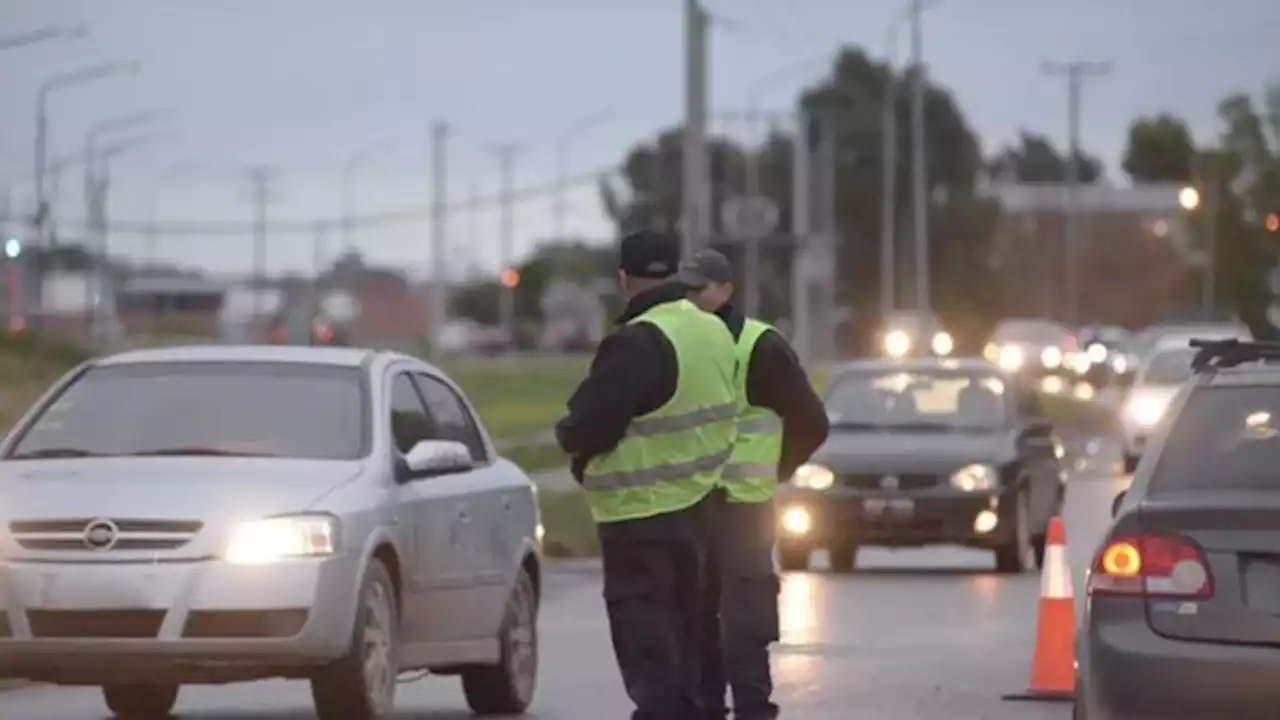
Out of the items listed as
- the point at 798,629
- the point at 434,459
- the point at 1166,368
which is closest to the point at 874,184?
the point at 1166,368

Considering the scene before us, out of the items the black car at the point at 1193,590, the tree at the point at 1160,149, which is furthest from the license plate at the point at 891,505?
the tree at the point at 1160,149

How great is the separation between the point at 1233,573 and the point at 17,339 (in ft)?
223

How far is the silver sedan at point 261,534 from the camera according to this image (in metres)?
12.0

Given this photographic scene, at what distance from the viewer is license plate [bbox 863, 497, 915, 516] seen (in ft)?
75.6

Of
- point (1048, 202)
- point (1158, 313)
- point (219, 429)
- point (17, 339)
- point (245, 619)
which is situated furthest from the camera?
point (1048, 202)

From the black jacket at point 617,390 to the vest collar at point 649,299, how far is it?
15 centimetres

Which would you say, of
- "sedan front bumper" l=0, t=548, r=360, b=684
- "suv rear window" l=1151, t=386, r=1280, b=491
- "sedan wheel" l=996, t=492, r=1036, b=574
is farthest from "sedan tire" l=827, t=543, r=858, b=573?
"suv rear window" l=1151, t=386, r=1280, b=491

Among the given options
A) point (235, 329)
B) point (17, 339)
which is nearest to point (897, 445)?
point (17, 339)

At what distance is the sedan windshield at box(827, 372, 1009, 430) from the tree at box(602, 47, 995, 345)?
85673 mm

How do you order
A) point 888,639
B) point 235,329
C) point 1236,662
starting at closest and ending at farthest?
1. point 1236,662
2. point 888,639
3. point 235,329

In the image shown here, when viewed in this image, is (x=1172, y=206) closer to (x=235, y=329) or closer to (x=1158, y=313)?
(x=1158, y=313)

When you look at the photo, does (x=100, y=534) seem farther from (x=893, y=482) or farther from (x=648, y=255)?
(x=893, y=482)

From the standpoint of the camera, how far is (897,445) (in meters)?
23.6

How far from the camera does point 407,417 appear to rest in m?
13.6
